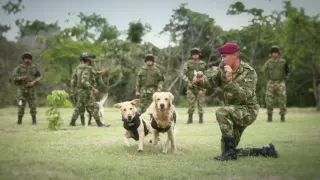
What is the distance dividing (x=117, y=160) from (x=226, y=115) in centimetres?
205

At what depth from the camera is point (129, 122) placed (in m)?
7.82

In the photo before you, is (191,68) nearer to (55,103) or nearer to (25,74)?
(55,103)

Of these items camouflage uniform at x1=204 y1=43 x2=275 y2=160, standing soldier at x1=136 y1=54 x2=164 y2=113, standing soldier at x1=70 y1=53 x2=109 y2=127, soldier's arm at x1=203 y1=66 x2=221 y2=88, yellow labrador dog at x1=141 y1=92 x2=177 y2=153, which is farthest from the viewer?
standing soldier at x1=70 y1=53 x2=109 y2=127

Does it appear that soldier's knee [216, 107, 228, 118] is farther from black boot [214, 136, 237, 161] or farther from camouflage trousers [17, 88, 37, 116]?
camouflage trousers [17, 88, 37, 116]

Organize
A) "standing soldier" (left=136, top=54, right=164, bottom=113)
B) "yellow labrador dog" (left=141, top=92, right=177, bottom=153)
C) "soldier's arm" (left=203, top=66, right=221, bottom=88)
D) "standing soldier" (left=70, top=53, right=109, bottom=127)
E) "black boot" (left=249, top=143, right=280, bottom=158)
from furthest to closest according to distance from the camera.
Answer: "standing soldier" (left=70, top=53, right=109, bottom=127) → "standing soldier" (left=136, top=54, right=164, bottom=113) → "yellow labrador dog" (left=141, top=92, right=177, bottom=153) → "black boot" (left=249, top=143, right=280, bottom=158) → "soldier's arm" (left=203, top=66, right=221, bottom=88)

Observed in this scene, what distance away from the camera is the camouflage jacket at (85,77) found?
43.6ft

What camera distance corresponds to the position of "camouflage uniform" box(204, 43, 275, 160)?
6328mm

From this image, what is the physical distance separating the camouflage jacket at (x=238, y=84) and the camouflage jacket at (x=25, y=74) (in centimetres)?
926

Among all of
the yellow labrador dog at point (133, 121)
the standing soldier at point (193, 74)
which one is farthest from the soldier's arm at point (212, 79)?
the standing soldier at point (193, 74)

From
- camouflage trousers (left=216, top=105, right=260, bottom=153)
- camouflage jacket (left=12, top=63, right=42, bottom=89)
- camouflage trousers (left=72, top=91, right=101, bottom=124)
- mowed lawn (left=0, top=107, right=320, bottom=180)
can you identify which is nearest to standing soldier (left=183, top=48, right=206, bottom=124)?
camouflage trousers (left=72, top=91, right=101, bottom=124)

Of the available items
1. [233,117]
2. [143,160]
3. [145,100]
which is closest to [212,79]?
[233,117]

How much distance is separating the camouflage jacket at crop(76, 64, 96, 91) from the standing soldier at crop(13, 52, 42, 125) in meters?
1.74

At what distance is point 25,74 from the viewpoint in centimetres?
1402

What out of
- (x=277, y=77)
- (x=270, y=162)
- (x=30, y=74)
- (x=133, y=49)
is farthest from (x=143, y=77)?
(x=133, y=49)
